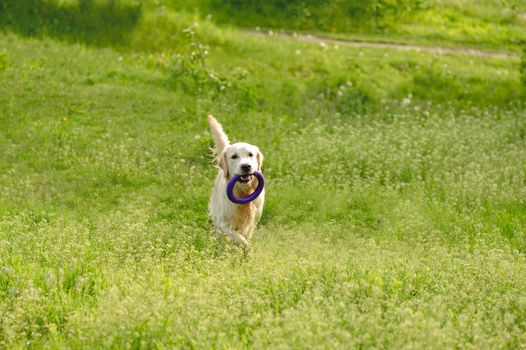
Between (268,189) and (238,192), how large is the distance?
329 cm

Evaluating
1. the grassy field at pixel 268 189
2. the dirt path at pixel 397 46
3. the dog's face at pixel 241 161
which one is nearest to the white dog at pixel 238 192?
the dog's face at pixel 241 161

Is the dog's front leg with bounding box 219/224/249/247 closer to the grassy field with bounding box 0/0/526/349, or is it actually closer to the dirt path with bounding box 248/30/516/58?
the grassy field with bounding box 0/0/526/349

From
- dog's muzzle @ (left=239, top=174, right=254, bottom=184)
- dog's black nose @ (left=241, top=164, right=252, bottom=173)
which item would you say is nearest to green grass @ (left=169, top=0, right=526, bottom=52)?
dog's muzzle @ (left=239, top=174, right=254, bottom=184)

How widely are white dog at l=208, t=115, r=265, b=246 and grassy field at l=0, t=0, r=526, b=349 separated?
333 millimetres

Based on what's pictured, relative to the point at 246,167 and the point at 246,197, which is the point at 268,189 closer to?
the point at 246,197

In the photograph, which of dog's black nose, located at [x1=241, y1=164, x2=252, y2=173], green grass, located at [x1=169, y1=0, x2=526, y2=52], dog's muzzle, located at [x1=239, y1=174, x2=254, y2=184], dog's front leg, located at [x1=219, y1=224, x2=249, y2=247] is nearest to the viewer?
dog's black nose, located at [x1=241, y1=164, x2=252, y2=173]

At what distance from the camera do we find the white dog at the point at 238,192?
1002 centimetres

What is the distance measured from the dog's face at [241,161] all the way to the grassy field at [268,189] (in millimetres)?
904

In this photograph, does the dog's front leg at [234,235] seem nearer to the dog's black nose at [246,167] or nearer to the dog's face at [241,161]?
the dog's face at [241,161]

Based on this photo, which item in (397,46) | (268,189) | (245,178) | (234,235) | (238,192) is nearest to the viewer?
(245,178)

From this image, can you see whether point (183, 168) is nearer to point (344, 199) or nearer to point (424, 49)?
point (344, 199)

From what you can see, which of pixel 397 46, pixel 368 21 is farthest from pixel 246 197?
pixel 368 21

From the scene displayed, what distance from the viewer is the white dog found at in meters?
10.0

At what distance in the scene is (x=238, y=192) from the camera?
1035 cm
